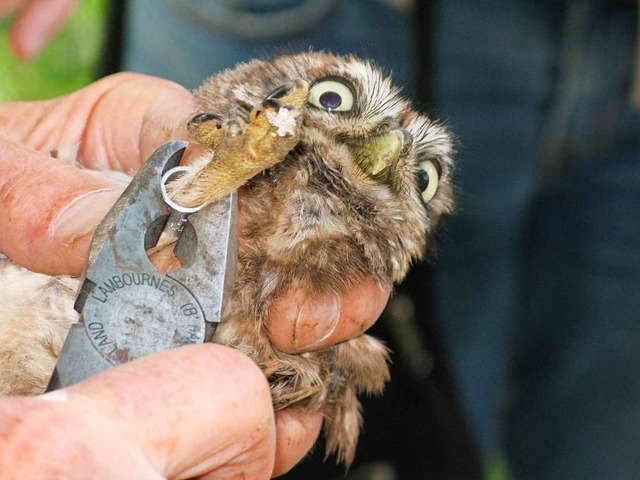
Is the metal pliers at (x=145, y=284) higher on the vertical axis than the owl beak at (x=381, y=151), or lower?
lower

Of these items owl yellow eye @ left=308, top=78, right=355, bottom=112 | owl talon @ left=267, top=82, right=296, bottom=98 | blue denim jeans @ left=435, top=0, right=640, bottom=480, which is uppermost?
owl talon @ left=267, top=82, right=296, bottom=98

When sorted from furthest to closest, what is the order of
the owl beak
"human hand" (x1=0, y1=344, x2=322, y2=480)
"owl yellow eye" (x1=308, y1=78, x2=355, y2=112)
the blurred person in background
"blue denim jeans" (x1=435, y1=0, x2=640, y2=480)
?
"blue denim jeans" (x1=435, y1=0, x2=640, y2=480)
the blurred person in background
"owl yellow eye" (x1=308, y1=78, x2=355, y2=112)
the owl beak
"human hand" (x1=0, y1=344, x2=322, y2=480)

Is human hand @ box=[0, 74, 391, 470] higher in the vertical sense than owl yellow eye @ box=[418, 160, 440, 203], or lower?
lower

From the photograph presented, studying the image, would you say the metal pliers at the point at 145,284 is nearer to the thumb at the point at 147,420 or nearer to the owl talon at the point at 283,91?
the thumb at the point at 147,420

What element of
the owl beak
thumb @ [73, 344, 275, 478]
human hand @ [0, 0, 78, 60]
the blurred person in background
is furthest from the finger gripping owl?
human hand @ [0, 0, 78, 60]

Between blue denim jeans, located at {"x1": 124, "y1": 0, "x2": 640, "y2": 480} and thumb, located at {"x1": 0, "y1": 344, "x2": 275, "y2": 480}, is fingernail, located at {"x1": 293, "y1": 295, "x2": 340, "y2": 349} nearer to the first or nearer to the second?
thumb, located at {"x1": 0, "y1": 344, "x2": 275, "y2": 480}

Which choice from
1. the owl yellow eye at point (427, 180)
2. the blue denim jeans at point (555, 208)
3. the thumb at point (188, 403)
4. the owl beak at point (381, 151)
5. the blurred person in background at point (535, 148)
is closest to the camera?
the thumb at point (188, 403)

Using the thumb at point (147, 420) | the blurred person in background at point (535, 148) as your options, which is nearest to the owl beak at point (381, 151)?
the thumb at point (147, 420)
